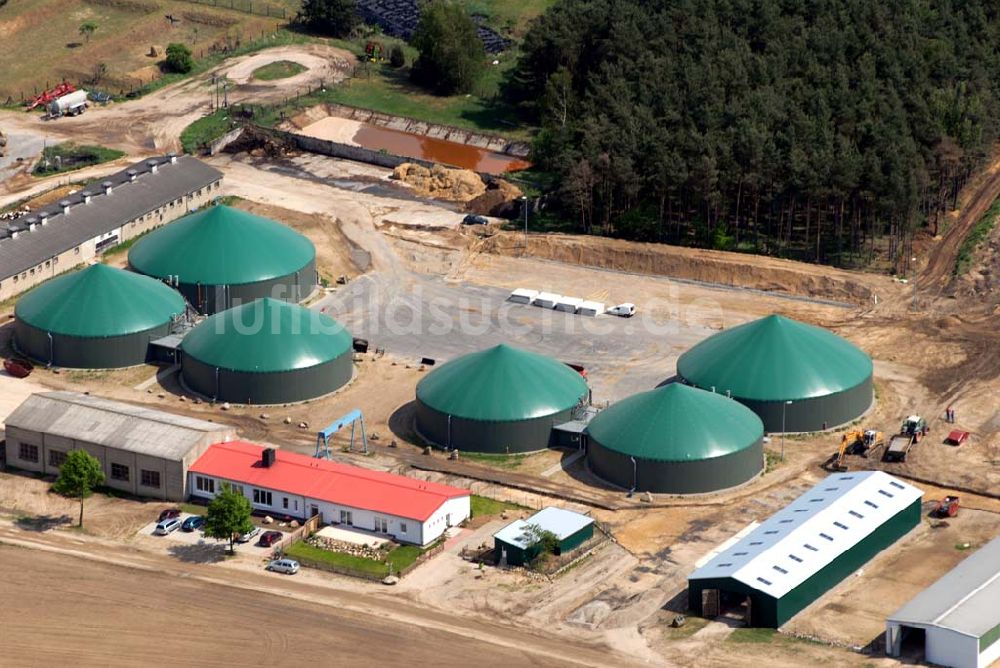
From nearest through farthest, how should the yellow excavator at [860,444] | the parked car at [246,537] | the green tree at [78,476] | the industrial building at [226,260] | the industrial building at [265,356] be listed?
the parked car at [246,537] → the green tree at [78,476] → the yellow excavator at [860,444] → the industrial building at [265,356] → the industrial building at [226,260]

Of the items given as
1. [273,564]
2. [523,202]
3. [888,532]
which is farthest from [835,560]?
[523,202]

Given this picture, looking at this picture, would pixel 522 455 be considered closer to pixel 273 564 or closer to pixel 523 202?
pixel 273 564

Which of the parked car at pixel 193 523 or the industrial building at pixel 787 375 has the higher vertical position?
the industrial building at pixel 787 375

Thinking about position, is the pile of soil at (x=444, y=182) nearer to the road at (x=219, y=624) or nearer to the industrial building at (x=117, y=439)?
the industrial building at (x=117, y=439)

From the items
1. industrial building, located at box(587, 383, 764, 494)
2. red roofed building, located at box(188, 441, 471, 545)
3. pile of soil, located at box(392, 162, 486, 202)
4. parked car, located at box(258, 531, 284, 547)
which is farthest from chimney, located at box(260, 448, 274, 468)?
pile of soil, located at box(392, 162, 486, 202)

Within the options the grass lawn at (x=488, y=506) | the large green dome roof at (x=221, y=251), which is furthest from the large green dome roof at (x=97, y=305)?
the grass lawn at (x=488, y=506)

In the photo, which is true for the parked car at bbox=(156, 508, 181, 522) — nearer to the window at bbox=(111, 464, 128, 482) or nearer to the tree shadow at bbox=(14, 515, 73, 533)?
the window at bbox=(111, 464, 128, 482)
